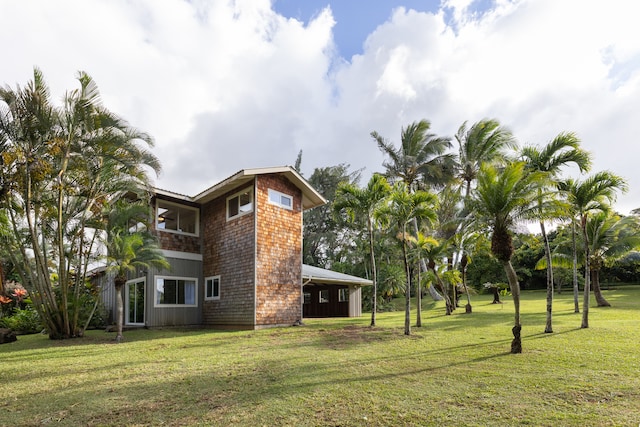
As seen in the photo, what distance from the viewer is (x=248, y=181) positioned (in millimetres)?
15461

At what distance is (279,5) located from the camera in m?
12.3

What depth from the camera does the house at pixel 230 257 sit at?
48.8ft

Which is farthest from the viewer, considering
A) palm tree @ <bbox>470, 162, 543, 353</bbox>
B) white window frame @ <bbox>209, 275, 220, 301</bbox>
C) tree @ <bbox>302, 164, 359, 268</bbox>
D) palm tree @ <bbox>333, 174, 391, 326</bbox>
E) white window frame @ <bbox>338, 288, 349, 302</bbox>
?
tree @ <bbox>302, 164, 359, 268</bbox>

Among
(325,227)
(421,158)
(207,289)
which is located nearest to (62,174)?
(207,289)

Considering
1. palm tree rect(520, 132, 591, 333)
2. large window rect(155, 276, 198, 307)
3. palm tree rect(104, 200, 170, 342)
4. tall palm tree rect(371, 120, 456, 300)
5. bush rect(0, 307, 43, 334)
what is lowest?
bush rect(0, 307, 43, 334)

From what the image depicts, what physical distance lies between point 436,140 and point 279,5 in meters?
16.2

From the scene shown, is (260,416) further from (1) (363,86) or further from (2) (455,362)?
(1) (363,86)

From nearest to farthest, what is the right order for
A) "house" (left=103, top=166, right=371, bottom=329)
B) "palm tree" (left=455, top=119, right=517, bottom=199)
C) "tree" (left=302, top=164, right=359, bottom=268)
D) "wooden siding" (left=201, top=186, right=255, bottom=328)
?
"wooden siding" (left=201, top=186, right=255, bottom=328) < "house" (left=103, top=166, right=371, bottom=329) < "palm tree" (left=455, top=119, right=517, bottom=199) < "tree" (left=302, top=164, right=359, bottom=268)

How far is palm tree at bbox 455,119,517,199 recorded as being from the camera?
24156 mm

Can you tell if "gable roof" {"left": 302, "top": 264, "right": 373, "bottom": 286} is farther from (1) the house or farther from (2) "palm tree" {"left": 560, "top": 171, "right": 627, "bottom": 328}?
(2) "palm tree" {"left": 560, "top": 171, "right": 627, "bottom": 328}

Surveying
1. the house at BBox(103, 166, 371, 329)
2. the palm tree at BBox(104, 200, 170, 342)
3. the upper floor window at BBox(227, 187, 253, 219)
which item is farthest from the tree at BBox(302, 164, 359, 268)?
the palm tree at BBox(104, 200, 170, 342)

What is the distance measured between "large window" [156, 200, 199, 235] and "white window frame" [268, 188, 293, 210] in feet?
14.3

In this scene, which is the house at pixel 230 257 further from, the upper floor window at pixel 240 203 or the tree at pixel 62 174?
the tree at pixel 62 174

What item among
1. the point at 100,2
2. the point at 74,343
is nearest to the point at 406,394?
the point at 74,343
